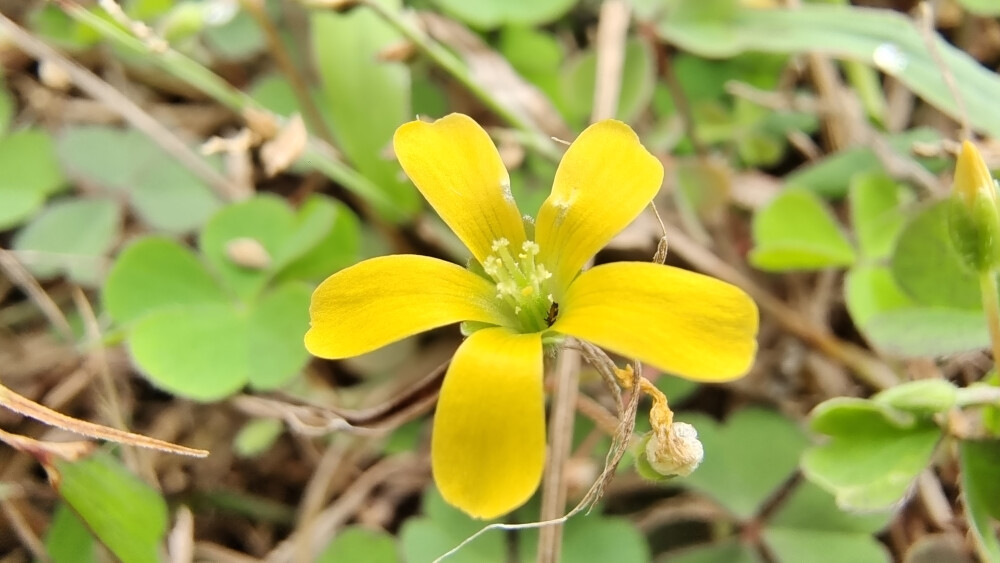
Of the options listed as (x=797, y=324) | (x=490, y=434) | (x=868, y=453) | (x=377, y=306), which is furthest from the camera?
(x=797, y=324)

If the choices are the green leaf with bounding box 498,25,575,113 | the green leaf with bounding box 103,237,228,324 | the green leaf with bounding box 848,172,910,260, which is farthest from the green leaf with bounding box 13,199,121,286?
the green leaf with bounding box 848,172,910,260

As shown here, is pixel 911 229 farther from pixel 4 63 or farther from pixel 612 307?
pixel 4 63

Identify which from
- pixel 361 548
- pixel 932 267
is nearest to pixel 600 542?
pixel 361 548

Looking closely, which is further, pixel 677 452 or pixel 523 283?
pixel 523 283

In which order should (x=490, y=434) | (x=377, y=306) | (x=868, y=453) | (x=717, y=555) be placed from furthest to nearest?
(x=717, y=555) → (x=868, y=453) → (x=377, y=306) → (x=490, y=434)

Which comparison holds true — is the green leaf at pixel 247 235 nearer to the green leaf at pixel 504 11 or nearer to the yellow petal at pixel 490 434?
the green leaf at pixel 504 11

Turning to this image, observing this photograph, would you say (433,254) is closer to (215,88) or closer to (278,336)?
(278,336)
